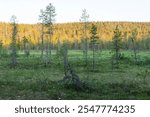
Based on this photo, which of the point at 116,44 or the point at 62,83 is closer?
the point at 62,83

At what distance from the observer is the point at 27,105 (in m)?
18.2

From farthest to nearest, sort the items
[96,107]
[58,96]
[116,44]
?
[116,44]
[58,96]
[96,107]

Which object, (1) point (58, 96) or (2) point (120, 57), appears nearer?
(1) point (58, 96)

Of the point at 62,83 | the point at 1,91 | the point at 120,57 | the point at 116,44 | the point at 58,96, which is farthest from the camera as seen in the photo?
the point at 120,57

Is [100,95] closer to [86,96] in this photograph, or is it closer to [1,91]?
[86,96]

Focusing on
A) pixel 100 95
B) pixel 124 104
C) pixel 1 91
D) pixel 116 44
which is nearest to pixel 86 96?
pixel 100 95

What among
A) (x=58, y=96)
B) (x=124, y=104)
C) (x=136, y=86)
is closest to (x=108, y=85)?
(x=136, y=86)

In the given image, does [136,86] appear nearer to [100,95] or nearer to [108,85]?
[108,85]

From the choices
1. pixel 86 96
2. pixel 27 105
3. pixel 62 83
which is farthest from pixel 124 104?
pixel 62 83

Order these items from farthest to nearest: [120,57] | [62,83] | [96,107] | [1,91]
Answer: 1. [120,57]
2. [62,83]
3. [1,91]
4. [96,107]

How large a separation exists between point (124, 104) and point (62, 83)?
1339 centimetres

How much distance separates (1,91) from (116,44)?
41452 mm

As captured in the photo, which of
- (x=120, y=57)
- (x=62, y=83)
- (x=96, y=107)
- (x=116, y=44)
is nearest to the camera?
(x=96, y=107)

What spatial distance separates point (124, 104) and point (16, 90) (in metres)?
11.9
